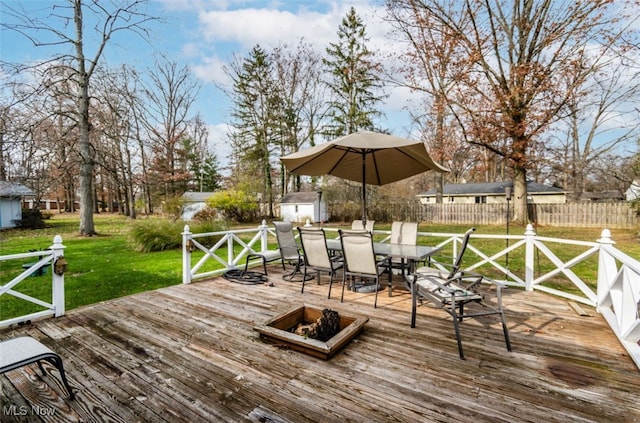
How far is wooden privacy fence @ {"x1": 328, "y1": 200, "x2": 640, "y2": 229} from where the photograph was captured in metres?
14.7

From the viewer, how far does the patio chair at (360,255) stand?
3.64 m

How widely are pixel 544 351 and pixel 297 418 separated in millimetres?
2223

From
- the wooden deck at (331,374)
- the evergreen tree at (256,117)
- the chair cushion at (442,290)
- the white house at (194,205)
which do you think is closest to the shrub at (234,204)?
the white house at (194,205)

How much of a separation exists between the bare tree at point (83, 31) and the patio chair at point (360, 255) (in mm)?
11140

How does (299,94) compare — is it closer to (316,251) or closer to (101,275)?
(101,275)

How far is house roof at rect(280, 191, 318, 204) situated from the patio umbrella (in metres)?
14.3

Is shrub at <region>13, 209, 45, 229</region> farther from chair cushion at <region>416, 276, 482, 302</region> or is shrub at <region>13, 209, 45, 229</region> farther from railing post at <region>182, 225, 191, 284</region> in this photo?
chair cushion at <region>416, 276, 482, 302</region>

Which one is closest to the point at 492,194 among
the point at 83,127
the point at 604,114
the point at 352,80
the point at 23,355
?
the point at 604,114

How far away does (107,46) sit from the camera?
11641 millimetres

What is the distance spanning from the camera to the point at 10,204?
1557cm

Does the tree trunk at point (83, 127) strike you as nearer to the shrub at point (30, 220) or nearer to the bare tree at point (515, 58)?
the shrub at point (30, 220)

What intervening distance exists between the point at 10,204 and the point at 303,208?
51.5 ft

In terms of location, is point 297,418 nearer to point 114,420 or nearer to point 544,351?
point 114,420

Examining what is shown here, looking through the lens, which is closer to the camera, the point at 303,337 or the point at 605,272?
the point at 303,337
